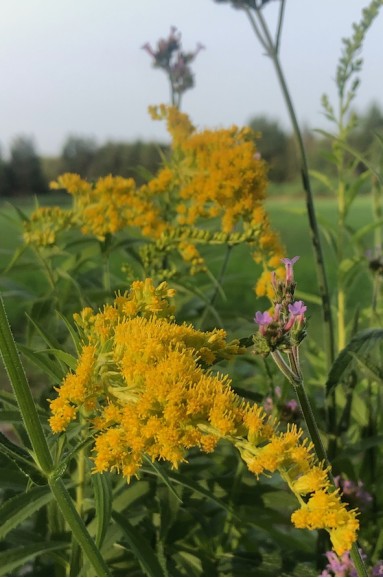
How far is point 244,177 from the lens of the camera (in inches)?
66.5

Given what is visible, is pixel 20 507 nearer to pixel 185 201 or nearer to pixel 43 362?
pixel 43 362

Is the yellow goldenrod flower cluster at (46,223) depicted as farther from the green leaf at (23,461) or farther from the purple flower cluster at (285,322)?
the purple flower cluster at (285,322)

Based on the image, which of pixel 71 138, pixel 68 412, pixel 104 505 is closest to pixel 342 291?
pixel 104 505

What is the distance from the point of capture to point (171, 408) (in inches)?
33.9

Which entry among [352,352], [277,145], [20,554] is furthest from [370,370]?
[277,145]

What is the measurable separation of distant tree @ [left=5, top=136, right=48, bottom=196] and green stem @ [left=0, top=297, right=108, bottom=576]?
2648cm

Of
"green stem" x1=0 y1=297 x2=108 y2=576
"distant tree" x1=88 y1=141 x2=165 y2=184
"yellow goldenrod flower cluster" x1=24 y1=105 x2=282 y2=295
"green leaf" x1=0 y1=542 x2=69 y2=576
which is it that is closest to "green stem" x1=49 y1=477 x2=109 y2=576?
"green stem" x1=0 y1=297 x2=108 y2=576

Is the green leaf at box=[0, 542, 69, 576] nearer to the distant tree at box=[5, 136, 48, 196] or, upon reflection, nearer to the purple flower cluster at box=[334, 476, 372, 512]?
the purple flower cluster at box=[334, 476, 372, 512]

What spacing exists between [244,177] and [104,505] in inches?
31.1

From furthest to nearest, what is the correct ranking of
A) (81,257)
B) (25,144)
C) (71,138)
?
(25,144), (71,138), (81,257)

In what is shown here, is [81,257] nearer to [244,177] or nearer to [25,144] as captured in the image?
[244,177]

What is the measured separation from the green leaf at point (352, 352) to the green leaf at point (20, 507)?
464 mm

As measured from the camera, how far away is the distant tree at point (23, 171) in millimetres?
27281

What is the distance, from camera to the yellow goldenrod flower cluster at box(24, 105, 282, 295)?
5.36 ft
